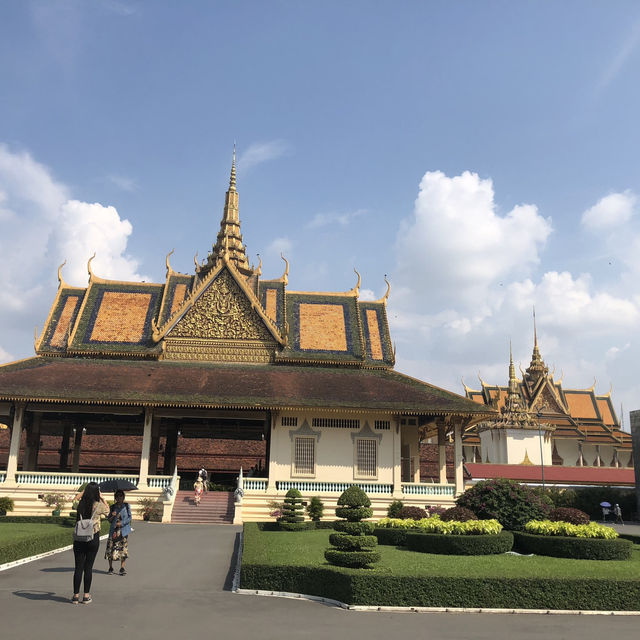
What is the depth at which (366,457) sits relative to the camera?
1022 inches

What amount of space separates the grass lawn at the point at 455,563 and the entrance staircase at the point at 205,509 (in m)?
8.40

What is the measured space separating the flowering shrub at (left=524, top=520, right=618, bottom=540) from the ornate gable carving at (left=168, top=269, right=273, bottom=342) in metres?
17.2

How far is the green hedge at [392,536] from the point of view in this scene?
16688 mm

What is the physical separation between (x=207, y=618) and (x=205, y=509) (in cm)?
1606

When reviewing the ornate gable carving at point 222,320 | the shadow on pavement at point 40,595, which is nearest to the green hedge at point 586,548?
the shadow on pavement at point 40,595

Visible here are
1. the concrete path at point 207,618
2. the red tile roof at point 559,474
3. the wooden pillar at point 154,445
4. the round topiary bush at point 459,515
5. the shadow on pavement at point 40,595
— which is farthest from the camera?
the red tile roof at point 559,474

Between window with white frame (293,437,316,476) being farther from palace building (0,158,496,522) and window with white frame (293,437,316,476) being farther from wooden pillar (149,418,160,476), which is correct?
wooden pillar (149,418,160,476)

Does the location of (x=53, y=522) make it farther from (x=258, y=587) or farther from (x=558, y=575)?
(x=558, y=575)

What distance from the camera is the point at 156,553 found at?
1477 cm

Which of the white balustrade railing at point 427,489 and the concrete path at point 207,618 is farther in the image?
the white balustrade railing at point 427,489

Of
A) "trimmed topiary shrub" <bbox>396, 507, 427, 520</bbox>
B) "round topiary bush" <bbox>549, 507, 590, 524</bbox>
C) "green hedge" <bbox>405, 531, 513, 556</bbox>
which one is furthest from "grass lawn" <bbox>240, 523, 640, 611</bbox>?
"trimmed topiary shrub" <bbox>396, 507, 427, 520</bbox>

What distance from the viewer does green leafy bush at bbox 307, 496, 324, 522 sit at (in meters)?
23.3

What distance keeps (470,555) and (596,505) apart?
23053mm

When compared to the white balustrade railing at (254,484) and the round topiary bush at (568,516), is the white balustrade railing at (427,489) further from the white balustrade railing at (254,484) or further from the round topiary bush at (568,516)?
the round topiary bush at (568,516)
